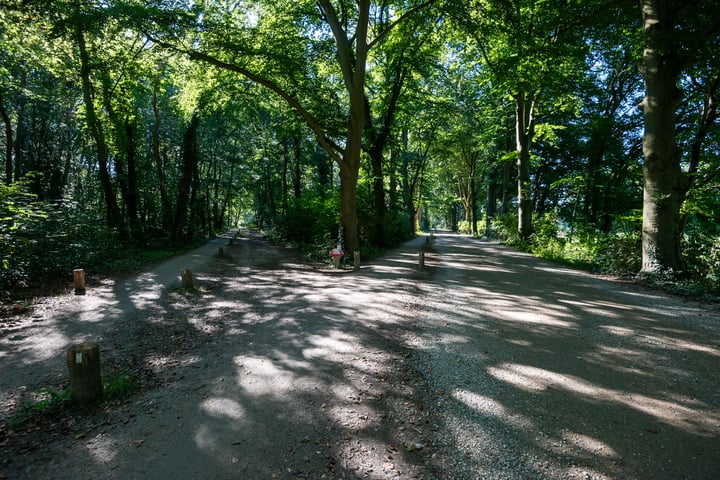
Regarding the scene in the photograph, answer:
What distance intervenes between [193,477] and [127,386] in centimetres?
223

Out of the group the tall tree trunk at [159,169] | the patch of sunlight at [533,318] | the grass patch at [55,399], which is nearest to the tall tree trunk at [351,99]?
the patch of sunlight at [533,318]

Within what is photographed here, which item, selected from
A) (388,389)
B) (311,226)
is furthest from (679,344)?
(311,226)

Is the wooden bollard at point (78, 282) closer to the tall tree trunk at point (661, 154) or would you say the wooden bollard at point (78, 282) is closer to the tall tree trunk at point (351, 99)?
the tall tree trunk at point (351, 99)

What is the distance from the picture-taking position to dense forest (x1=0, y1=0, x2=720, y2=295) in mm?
9320

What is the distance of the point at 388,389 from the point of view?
13.2ft

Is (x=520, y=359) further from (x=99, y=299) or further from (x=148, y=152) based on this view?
(x=148, y=152)

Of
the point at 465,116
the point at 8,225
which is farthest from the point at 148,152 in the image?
the point at 465,116

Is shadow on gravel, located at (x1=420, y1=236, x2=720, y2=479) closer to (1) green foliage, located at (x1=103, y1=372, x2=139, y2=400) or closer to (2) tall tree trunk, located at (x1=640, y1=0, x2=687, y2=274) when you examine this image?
(2) tall tree trunk, located at (x1=640, y1=0, x2=687, y2=274)

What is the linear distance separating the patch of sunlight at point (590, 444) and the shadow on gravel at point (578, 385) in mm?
12

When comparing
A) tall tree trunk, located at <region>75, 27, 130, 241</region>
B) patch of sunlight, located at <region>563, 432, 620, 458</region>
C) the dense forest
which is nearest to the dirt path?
patch of sunlight, located at <region>563, 432, 620, 458</region>

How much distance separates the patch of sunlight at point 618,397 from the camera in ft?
10.7

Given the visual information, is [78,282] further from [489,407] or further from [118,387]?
[489,407]

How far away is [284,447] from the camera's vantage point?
3.05 metres

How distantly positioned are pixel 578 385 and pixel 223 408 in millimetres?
3961
